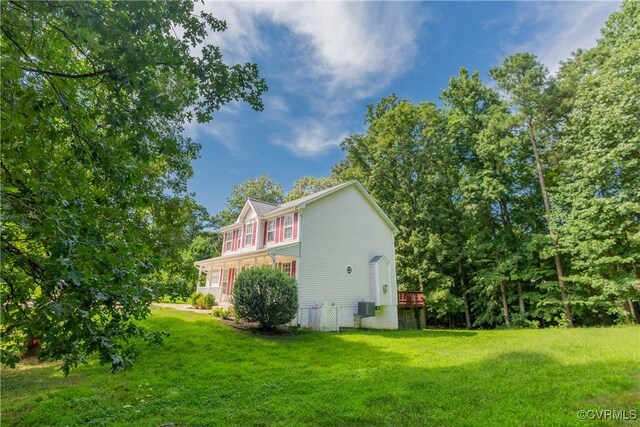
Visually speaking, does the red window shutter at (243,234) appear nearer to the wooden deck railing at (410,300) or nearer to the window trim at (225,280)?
the window trim at (225,280)

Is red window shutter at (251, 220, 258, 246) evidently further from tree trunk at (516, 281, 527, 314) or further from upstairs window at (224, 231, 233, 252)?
tree trunk at (516, 281, 527, 314)

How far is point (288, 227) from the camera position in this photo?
56.2 feet

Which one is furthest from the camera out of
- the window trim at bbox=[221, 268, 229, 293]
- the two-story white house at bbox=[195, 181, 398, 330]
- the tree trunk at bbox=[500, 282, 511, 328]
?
the window trim at bbox=[221, 268, 229, 293]

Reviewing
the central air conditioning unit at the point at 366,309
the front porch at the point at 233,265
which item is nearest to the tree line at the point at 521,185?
the central air conditioning unit at the point at 366,309

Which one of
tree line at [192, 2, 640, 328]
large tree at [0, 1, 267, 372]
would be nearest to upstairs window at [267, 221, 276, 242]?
tree line at [192, 2, 640, 328]

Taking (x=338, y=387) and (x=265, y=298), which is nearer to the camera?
(x=338, y=387)

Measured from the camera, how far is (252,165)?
2825 cm

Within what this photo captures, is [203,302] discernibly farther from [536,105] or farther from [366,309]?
[536,105]

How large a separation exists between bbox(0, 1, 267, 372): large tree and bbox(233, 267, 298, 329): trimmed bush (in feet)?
27.8

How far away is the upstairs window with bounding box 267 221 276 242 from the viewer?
18.3 metres

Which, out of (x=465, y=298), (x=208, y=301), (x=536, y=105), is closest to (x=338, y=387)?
(x=208, y=301)

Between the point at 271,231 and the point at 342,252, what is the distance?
444 centimetres

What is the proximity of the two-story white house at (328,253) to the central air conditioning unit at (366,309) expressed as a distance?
15 cm

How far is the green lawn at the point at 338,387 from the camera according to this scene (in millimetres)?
4594
